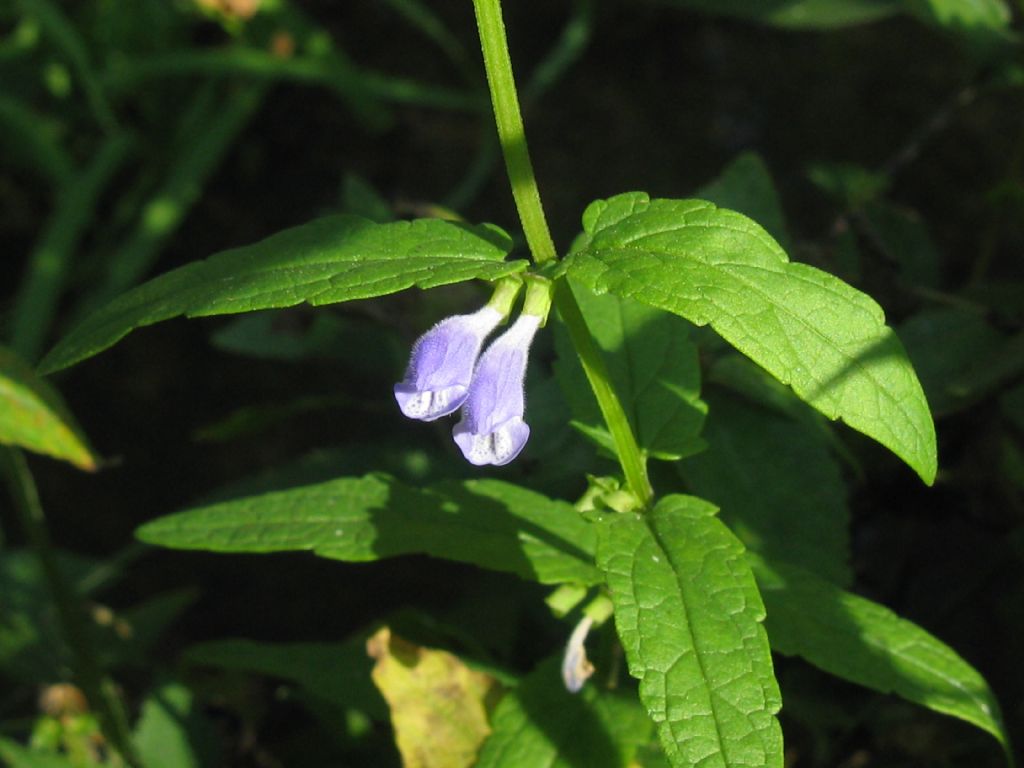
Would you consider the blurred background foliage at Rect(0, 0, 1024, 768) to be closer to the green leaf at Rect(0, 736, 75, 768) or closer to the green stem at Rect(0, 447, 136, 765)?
the green leaf at Rect(0, 736, 75, 768)

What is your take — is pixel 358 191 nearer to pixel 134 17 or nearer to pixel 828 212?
pixel 828 212

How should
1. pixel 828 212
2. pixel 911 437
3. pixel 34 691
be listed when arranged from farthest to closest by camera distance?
pixel 828 212 < pixel 34 691 < pixel 911 437

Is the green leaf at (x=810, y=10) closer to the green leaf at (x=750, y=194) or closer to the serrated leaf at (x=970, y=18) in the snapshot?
the serrated leaf at (x=970, y=18)

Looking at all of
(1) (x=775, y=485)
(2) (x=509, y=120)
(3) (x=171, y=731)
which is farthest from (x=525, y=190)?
(3) (x=171, y=731)

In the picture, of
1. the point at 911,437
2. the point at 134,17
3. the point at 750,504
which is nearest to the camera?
the point at 911,437

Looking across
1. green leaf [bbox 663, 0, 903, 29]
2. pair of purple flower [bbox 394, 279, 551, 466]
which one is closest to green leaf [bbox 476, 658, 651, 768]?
pair of purple flower [bbox 394, 279, 551, 466]

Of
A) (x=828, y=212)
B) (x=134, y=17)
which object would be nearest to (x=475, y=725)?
(x=828, y=212)
